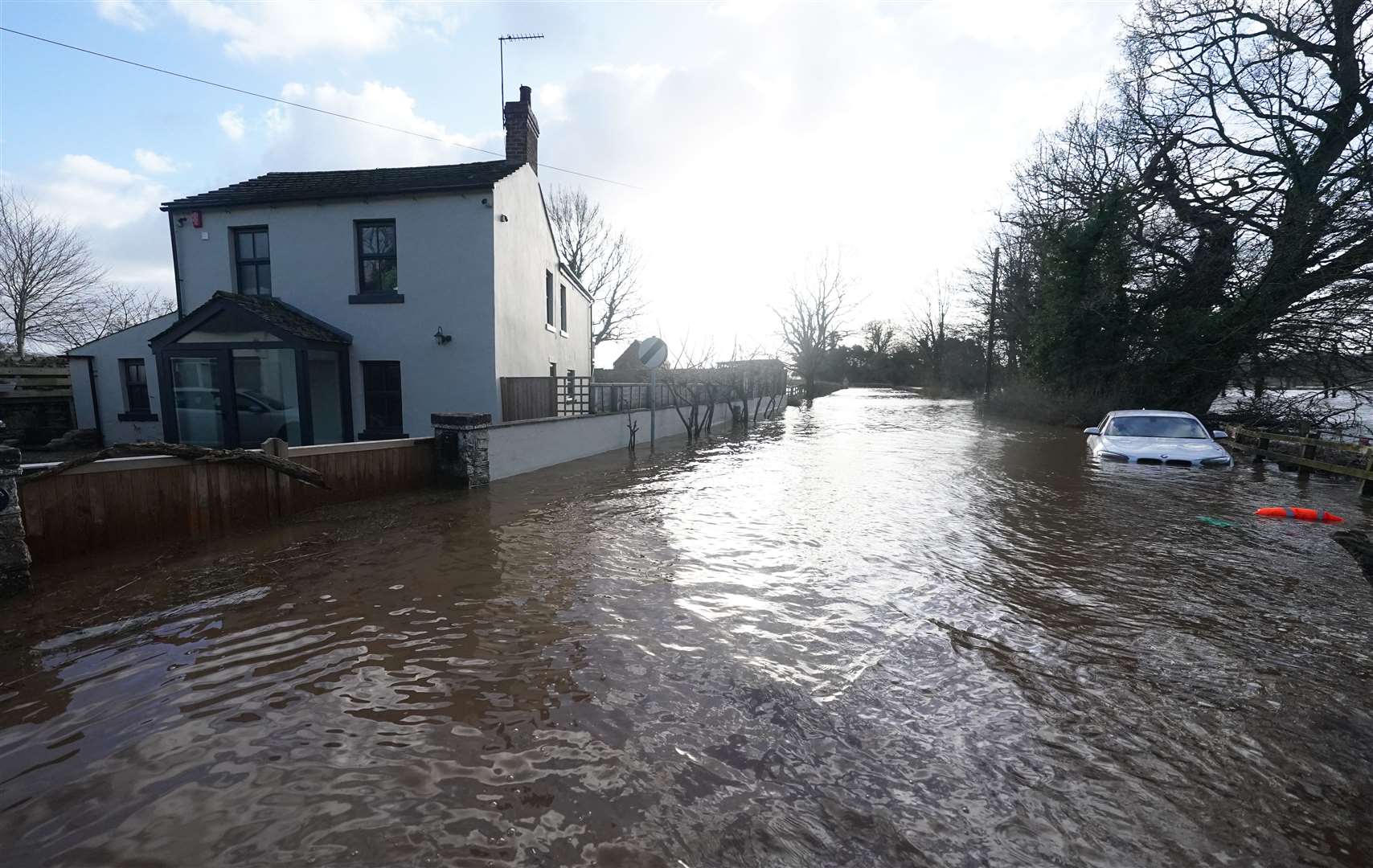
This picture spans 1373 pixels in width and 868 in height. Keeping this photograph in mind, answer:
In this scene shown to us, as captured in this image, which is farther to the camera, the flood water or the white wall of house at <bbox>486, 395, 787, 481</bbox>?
the white wall of house at <bbox>486, 395, 787, 481</bbox>

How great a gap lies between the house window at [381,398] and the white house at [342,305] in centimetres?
3

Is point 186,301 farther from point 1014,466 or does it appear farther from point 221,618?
point 1014,466

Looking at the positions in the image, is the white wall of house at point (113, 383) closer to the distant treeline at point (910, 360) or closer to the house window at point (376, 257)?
the house window at point (376, 257)

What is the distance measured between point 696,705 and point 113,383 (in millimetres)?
18605

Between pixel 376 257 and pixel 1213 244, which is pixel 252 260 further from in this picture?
pixel 1213 244

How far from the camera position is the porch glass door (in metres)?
12.1

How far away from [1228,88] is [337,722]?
2553cm

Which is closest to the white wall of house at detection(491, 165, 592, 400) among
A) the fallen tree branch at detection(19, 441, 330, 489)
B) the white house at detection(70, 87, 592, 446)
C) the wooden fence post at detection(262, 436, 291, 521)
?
the white house at detection(70, 87, 592, 446)

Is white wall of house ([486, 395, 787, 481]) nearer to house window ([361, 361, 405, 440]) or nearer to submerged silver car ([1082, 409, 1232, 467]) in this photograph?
house window ([361, 361, 405, 440])

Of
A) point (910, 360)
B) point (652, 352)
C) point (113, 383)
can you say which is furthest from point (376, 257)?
point (910, 360)

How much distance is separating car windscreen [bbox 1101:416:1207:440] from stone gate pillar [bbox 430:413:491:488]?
12118 millimetres

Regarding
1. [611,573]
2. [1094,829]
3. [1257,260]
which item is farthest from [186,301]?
[1257,260]

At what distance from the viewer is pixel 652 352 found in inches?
536

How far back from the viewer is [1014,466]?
42.4ft
